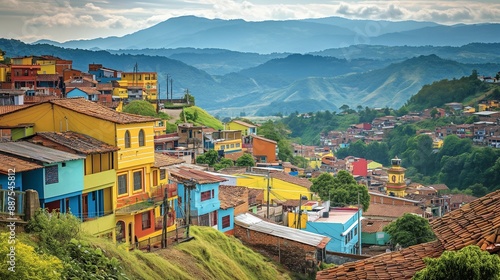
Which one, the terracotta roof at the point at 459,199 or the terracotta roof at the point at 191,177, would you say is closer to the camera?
the terracotta roof at the point at 191,177

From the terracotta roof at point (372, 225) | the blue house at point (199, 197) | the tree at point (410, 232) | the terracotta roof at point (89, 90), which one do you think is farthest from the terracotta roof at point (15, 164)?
the terracotta roof at point (89, 90)

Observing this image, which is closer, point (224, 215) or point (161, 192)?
point (161, 192)

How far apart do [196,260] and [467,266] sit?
39.8ft

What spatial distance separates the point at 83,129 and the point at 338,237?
14139mm

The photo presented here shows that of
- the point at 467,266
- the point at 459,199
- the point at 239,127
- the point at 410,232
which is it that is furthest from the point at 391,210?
the point at 467,266

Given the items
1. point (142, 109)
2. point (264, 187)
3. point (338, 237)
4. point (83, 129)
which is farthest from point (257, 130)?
point (83, 129)

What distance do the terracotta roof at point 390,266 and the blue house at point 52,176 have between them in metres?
7.76

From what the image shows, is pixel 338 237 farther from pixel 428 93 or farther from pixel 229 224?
pixel 428 93

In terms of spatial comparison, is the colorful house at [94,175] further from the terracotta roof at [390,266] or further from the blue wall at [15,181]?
the terracotta roof at [390,266]

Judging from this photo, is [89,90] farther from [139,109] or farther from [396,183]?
[396,183]

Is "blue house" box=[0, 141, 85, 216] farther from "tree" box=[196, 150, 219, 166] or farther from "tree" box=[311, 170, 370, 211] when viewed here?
"tree" box=[196, 150, 219, 166]

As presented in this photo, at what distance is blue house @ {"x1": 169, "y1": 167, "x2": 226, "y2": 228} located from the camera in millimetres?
22781

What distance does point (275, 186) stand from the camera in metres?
39.4

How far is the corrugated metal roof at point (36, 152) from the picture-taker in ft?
49.3
